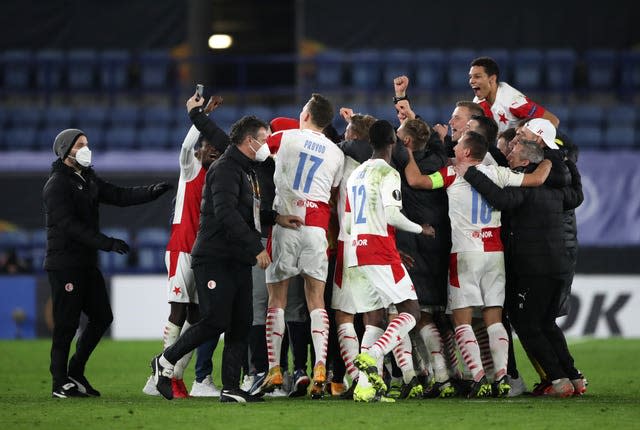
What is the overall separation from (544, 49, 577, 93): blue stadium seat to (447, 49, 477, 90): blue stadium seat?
1.32 meters

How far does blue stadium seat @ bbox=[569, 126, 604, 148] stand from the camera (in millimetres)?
20406

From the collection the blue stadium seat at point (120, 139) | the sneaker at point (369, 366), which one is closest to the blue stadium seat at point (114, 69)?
the blue stadium seat at point (120, 139)

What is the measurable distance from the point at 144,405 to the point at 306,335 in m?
1.57

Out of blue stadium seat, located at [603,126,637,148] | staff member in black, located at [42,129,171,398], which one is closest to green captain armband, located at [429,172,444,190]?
staff member in black, located at [42,129,171,398]

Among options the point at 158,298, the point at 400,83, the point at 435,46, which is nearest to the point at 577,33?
the point at 435,46

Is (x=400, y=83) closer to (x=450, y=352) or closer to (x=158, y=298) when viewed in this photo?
(x=450, y=352)

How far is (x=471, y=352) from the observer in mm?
9219

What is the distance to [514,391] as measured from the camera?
9672 mm

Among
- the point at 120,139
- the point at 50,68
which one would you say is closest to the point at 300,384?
the point at 120,139

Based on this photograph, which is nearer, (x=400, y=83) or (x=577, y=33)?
(x=400, y=83)

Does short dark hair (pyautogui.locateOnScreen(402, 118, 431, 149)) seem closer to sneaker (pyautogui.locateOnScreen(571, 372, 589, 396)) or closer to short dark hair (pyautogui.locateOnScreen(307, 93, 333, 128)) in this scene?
short dark hair (pyautogui.locateOnScreen(307, 93, 333, 128))

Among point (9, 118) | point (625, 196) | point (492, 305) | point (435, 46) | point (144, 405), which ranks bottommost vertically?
point (144, 405)

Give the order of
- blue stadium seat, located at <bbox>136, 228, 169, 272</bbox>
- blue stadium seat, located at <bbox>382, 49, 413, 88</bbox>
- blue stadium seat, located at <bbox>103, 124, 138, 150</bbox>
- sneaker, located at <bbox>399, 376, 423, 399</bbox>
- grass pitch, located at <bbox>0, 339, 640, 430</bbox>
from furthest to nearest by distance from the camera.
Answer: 1. blue stadium seat, located at <bbox>382, 49, 413, 88</bbox>
2. blue stadium seat, located at <bbox>103, 124, 138, 150</bbox>
3. blue stadium seat, located at <bbox>136, 228, 169, 272</bbox>
4. sneaker, located at <bbox>399, 376, 423, 399</bbox>
5. grass pitch, located at <bbox>0, 339, 640, 430</bbox>

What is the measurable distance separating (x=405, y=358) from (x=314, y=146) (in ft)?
5.65
